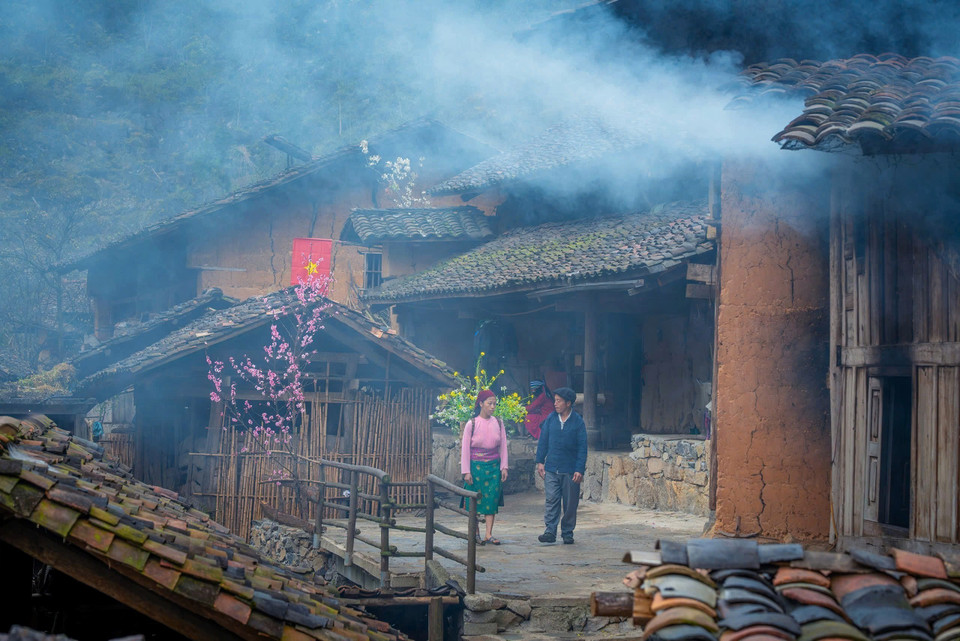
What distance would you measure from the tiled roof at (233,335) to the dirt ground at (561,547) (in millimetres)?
2521

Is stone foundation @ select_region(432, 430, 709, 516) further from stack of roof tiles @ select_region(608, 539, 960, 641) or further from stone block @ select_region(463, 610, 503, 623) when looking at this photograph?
stack of roof tiles @ select_region(608, 539, 960, 641)

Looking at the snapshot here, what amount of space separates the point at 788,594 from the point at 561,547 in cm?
813

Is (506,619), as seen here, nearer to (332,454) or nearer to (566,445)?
(566,445)

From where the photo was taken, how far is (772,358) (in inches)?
308

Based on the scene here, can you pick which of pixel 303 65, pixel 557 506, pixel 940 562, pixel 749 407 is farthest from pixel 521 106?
pixel 940 562

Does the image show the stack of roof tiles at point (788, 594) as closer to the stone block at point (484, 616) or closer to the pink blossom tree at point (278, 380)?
the stone block at point (484, 616)

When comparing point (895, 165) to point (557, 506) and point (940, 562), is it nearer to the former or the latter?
point (940, 562)

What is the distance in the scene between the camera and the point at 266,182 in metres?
25.2

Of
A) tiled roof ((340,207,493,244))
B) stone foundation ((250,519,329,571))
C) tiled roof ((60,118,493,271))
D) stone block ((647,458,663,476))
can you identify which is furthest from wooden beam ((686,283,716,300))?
tiled roof ((60,118,493,271))

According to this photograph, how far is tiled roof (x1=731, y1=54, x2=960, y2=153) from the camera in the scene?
5.02m

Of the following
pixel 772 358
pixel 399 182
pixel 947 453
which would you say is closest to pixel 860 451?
pixel 947 453

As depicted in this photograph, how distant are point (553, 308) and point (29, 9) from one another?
28.4 metres

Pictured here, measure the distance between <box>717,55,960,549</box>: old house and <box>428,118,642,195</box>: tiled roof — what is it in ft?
36.6

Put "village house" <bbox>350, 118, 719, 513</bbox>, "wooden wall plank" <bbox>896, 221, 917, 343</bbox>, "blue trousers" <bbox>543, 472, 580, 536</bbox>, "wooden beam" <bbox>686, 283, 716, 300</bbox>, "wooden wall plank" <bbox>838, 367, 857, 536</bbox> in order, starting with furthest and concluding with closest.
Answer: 1. "village house" <bbox>350, 118, 719, 513</bbox>
2. "blue trousers" <bbox>543, 472, 580, 536</bbox>
3. "wooden beam" <bbox>686, 283, 716, 300</bbox>
4. "wooden wall plank" <bbox>838, 367, 857, 536</bbox>
5. "wooden wall plank" <bbox>896, 221, 917, 343</bbox>
